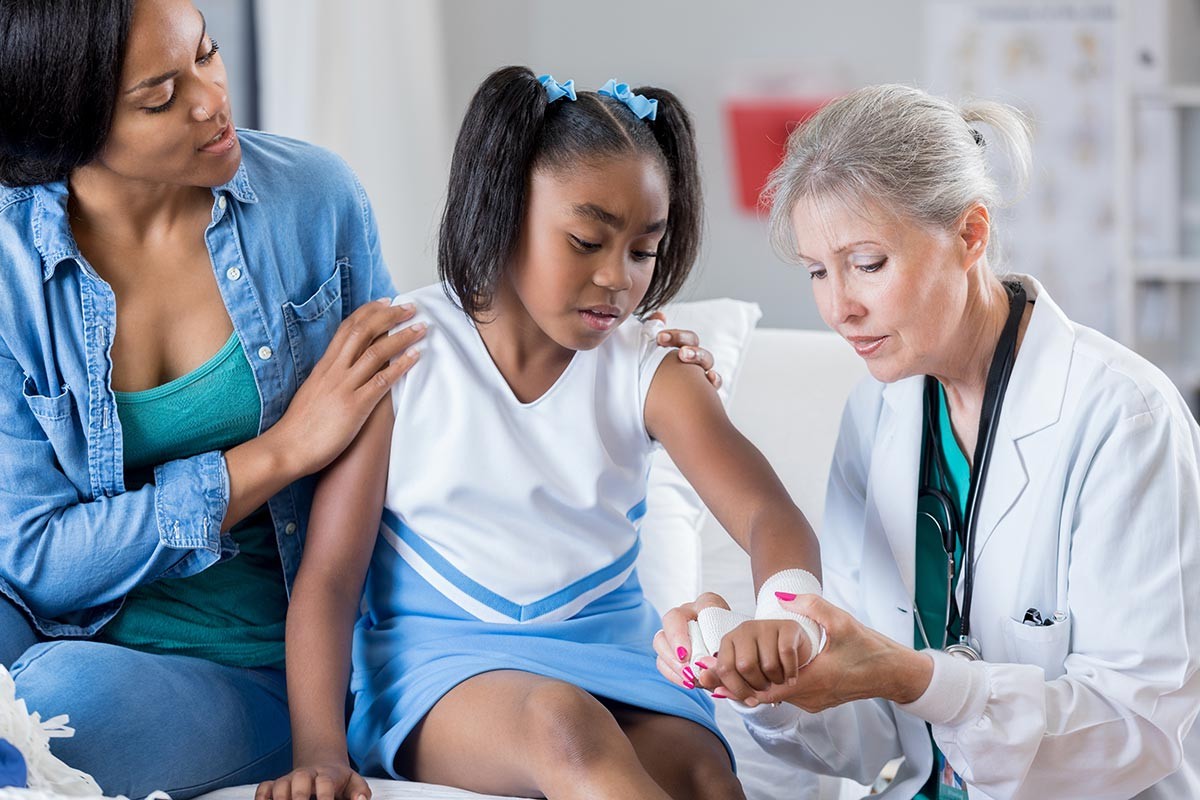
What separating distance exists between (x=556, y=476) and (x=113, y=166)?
0.59 metres

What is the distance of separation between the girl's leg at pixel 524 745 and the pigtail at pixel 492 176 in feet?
1.49

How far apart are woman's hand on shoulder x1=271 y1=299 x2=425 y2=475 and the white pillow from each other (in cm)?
49

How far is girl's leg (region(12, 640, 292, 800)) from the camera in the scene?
132 cm

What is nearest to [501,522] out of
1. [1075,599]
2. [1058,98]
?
[1075,599]

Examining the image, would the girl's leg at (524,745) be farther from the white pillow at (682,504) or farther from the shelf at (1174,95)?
the shelf at (1174,95)

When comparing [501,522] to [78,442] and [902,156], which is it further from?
[902,156]

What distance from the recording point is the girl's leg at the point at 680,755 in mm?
1353

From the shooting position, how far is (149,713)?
1.36 m

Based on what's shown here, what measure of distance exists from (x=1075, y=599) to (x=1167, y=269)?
2.60m

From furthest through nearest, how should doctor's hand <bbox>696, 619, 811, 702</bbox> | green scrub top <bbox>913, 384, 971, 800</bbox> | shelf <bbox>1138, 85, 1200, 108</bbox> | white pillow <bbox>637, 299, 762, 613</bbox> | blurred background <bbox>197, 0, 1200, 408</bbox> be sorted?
shelf <bbox>1138, 85, 1200, 108</bbox>
blurred background <bbox>197, 0, 1200, 408</bbox>
white pillow <bbox>637, 299, 762, 613</bbox>
green scrub top <bbox>913, 384, 971, 800</bbox>
doctor's hand <bbox>696, 619, 811, 702</bbox>

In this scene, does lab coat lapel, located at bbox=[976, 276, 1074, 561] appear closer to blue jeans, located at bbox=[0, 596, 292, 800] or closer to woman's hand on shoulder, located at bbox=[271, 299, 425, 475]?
woman's hand on shoulder, located at bbox=[271, 299, 425, 475]

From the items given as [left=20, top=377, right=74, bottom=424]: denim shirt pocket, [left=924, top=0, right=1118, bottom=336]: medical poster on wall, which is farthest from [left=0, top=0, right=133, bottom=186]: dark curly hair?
[left=924, top=0, right=1118, bottom=336]: medical poster on wall

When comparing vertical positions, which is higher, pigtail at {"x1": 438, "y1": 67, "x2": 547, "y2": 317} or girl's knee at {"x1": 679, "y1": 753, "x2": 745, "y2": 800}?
pigtail at {"x1": 438, "y1": 67, "x2": 547, "y2": 317}

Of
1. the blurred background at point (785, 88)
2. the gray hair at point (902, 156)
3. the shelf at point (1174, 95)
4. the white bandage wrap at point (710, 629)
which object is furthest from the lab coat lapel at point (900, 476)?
the shelf at point (1174, 95)
